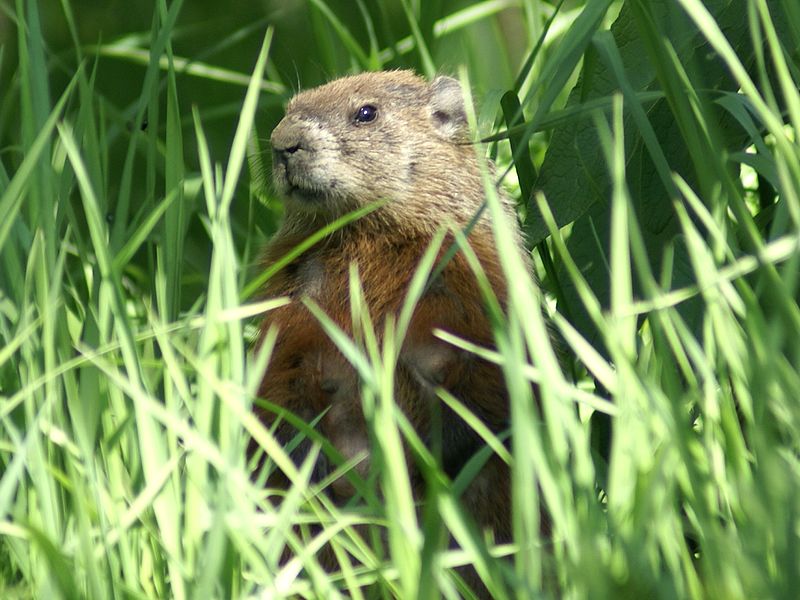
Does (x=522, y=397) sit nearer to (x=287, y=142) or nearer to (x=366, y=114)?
(x=287, y=142)

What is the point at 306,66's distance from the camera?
4871mm

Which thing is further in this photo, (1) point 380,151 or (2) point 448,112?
(2) point 448,112

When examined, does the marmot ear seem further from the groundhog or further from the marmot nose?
the marmot nose

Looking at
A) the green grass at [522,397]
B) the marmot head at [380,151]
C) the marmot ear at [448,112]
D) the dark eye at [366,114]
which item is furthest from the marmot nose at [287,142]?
the marmot ear at [448,112]

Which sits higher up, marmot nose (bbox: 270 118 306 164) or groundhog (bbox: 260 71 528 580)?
marmot nose (bbox: 270 118 306 164)

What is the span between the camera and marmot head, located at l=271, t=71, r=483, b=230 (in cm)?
293

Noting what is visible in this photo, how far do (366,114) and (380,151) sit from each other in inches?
5.2

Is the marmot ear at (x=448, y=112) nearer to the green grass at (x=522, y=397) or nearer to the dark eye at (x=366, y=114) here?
the dark eye at (x=366, y=114)

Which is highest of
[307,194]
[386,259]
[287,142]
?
[287,142]

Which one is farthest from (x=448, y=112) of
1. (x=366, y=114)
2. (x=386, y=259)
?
(x=386, y=259)

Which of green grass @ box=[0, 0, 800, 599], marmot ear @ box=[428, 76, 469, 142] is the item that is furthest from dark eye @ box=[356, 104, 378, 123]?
green grass @ box=[0, 0, 800, 599]

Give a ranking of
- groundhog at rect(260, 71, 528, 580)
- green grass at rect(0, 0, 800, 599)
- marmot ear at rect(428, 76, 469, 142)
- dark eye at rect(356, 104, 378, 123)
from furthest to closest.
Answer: marmot ear at rect(428, 76, 469, 142) < dark eye at rect(356, 104, 378, 123) < groundhog at rect(260, 71, 528, 580) < green grass at rect(0, 0, 800, 599)

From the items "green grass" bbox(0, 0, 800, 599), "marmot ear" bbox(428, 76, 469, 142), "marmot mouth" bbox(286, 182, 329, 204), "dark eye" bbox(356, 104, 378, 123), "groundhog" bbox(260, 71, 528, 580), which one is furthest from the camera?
"marmot ear" bbox(428, 76, 469, 142)

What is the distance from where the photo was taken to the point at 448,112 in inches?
129
